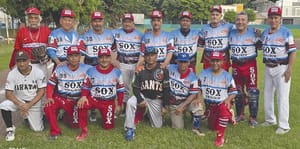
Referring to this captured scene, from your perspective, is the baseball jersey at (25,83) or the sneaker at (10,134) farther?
the baseball jersey at (25,83)

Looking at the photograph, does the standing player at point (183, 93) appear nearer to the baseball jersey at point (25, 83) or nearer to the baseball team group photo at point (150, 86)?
the baseball team group photo at point (150, 86)

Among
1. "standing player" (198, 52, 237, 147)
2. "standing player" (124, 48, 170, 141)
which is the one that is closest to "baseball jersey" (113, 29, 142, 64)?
"standing player" (124, 48, 170, 141)

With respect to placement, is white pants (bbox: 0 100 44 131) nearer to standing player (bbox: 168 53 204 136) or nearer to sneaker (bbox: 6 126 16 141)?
sneaker (bbox: 6 126 16 141)

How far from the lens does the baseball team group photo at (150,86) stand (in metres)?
5.73

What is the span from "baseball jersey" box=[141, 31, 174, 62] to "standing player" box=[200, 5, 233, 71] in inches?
27.3

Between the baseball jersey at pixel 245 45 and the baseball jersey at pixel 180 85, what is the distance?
91 cm

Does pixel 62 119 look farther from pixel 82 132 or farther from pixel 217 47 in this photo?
pixel 217 47

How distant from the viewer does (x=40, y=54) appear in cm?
631

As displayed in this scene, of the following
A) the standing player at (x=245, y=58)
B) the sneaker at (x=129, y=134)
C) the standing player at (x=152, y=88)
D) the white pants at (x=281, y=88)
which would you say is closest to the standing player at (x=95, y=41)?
the standing player at (x=152, y=88)

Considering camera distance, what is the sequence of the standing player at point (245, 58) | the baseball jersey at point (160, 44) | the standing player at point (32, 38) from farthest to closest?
the baseball jersey at point (160, 44) < the standing player at point (32, 38) < the standing player at point (245, 58)

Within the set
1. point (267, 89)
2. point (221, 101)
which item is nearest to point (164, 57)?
point (221, 101)

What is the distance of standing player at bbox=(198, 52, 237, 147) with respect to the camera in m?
5.76

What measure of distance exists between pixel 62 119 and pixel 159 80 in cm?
210

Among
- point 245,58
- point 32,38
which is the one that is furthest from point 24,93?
point 245,58
